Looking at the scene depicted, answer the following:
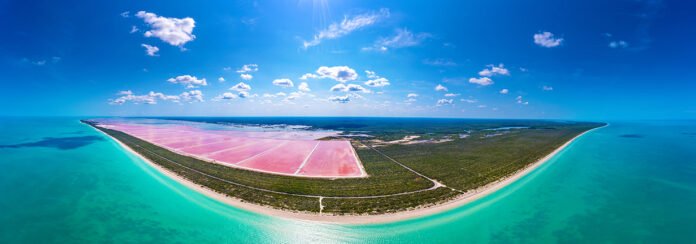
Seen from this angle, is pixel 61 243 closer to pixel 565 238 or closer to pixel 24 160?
pixel 565 238

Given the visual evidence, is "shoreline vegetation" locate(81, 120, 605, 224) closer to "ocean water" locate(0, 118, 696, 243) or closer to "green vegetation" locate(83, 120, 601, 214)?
"green vegetation" locate(83, 120, 601, 214)

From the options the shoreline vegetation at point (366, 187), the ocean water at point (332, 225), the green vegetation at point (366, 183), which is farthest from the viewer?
the green vegetation at point (366, 183)

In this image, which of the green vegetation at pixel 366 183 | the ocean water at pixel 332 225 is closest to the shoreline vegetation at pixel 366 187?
the green vegetation at pixel 366 183

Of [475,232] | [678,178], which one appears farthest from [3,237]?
[678,178]

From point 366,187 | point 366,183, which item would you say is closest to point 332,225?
point 366,187

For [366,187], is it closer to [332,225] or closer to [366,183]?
[366,183]

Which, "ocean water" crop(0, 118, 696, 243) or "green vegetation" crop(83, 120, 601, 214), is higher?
"green vegetation" crop(83, 120, 601, 214)

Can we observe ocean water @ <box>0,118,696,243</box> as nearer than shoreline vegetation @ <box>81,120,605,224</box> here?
Yes

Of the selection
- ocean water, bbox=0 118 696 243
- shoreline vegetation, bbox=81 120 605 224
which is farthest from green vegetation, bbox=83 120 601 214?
ocean water, bbox=0 118 696 243

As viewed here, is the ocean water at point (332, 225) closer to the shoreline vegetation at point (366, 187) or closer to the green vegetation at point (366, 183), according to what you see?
the shoreline vegetation at point (366, 187)
